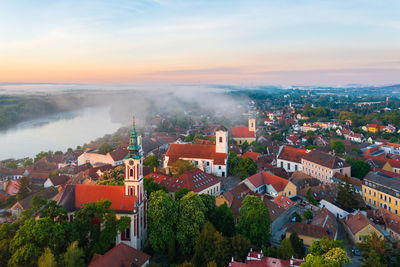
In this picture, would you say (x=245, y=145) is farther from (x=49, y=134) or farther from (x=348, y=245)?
(x=49, y=134)

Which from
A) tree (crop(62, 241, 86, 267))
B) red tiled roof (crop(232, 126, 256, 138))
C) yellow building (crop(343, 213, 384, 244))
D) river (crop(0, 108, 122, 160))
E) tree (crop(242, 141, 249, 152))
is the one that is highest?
tree (crop(62, 241, 86, 267))

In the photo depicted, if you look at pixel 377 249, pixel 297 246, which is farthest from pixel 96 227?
pixel 377 249

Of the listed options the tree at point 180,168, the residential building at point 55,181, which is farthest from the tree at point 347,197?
the residential building at point 55,181

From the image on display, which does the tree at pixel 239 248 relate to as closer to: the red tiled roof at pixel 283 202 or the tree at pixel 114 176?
the red tiled roof at pixel 283 202

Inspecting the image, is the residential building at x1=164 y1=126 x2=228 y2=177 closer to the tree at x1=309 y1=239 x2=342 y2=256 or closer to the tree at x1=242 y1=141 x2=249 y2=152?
the tree at x1=242 y1=141 x2=249 y2=152

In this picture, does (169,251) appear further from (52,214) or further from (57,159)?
(57,159)

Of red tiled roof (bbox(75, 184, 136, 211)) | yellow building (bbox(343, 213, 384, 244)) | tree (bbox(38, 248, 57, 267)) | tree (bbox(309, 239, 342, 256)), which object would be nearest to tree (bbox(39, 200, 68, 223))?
tree (bbox(38, 248, 57, 267))
